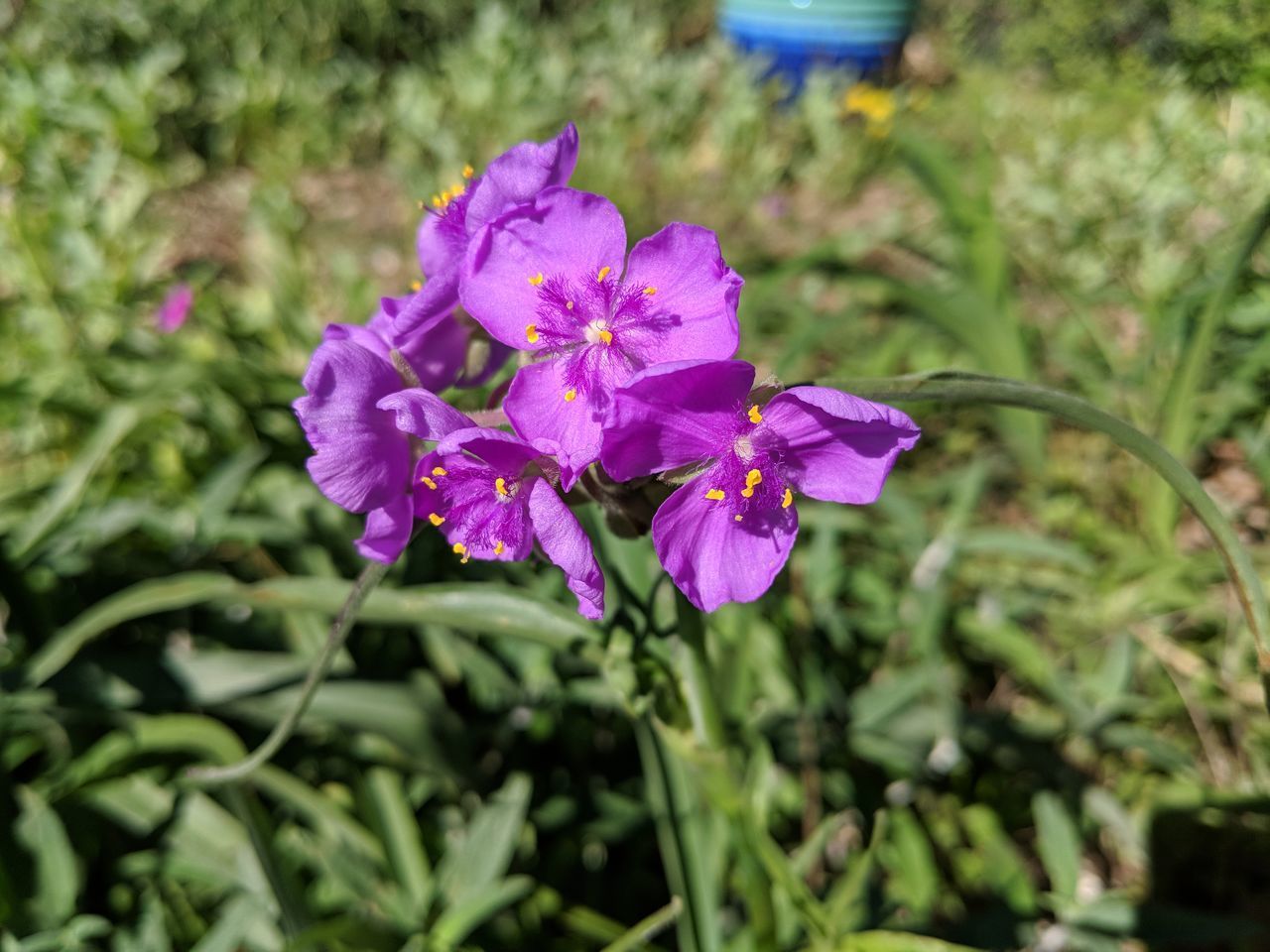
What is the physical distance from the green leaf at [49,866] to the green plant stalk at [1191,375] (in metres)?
1.75

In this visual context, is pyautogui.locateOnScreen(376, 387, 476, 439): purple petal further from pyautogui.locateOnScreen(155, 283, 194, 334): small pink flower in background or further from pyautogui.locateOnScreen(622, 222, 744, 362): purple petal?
pyautogui.locateOnScreen(155, 283, 194, 334): small pink flower in background

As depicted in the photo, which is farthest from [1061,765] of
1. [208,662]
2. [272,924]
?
[208,662]

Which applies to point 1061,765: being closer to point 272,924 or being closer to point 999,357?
point 999,357

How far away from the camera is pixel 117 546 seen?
5.43 feet

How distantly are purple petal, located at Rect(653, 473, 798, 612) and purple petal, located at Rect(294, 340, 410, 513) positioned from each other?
0.25 metres

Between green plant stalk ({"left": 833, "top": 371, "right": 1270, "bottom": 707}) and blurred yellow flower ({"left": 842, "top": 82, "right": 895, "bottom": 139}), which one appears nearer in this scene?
green plant stalk ({"left": 833, "top": 371, "right": 1270, "bottom": 707})

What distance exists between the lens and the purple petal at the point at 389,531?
76 cm

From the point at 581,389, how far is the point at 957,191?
161cm

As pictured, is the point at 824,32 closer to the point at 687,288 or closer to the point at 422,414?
the point at 687,288

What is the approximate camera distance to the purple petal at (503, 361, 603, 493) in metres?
0.69

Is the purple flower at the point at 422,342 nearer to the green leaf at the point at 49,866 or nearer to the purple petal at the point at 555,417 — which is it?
the purple petal at the point at 555,417

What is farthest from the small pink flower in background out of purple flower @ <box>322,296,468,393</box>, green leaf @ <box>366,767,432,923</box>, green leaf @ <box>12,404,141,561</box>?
purple flower @ <box>322,296,468,393</box>

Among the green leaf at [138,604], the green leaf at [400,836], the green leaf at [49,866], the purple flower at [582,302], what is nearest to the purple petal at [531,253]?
the purple flower at [582,302]

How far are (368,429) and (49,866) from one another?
2.90 feet
